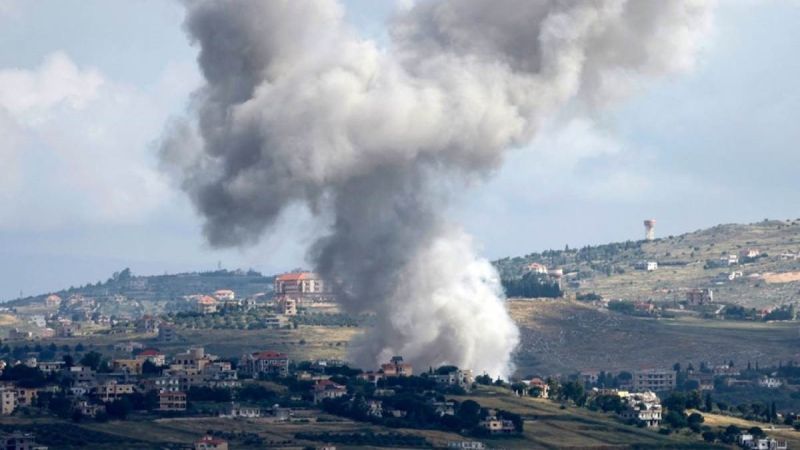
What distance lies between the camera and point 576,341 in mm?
189500

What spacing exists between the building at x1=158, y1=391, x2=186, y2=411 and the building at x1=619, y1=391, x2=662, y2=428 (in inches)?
975

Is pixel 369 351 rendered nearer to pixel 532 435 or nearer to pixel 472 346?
pixel 472 346

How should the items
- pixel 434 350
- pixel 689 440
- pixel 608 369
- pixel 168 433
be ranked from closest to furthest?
pixel 168 433
pixel 689 440
pixel 434 350
pixel 608 369

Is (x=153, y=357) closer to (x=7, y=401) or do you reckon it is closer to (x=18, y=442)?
(x=7, y=401)

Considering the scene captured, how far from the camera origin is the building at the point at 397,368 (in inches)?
5335

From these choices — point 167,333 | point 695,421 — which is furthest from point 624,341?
point 695,421

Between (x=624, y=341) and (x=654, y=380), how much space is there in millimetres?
22063

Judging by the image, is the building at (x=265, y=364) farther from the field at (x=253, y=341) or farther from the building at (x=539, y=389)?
the field at (x=253, y=341)

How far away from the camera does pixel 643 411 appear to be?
135m

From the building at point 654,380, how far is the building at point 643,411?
2556cm

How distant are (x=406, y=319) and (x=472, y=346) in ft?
23.2

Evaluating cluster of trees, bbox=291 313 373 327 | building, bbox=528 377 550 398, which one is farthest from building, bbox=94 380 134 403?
cluster of trees, bbox=291 313 373 327

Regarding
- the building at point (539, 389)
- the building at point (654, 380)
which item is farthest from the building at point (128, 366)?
the building at point (654, 380)

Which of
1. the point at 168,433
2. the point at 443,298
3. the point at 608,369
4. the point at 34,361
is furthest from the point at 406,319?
the point at 608,369
